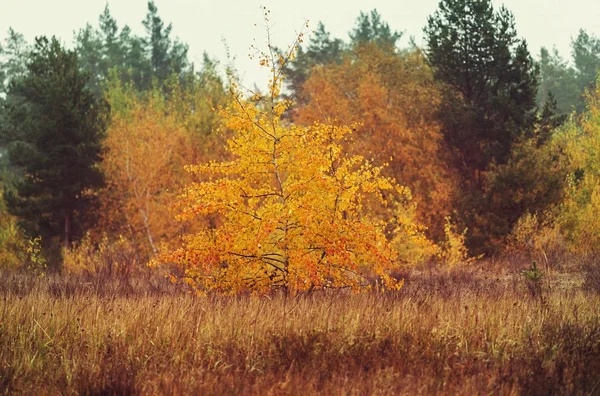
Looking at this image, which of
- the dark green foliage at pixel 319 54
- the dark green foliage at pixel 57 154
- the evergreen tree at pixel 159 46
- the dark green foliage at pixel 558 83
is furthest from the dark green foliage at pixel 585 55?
the dark green foliage at pixel 57 154

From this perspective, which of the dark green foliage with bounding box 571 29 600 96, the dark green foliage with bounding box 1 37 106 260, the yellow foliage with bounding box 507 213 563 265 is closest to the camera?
the yellow foliage with bounding box 507 213 563 265

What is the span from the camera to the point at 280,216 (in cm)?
961

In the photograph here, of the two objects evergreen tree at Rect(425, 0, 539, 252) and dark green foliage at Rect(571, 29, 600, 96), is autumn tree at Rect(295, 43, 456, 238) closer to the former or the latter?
evergreen tree at Rect(425, 0, 539, 252)

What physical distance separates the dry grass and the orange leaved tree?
1.60m

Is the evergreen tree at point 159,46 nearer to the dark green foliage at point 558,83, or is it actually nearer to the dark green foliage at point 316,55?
the dark green foliage at point 316,55

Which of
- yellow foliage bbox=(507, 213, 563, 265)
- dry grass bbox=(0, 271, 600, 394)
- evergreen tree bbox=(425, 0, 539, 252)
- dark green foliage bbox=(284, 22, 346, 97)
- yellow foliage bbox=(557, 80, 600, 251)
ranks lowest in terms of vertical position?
dry grass bbox=(0, 271, 600, 394)

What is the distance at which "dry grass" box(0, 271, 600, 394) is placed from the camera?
5102 mm

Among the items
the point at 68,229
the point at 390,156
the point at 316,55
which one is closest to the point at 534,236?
the point at 390,156

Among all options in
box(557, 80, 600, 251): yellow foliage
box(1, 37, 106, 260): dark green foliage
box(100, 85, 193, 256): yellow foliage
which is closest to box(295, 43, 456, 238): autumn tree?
box(557, 80, 600, 251): yellow foliage

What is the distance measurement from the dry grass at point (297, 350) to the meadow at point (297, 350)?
0.02m

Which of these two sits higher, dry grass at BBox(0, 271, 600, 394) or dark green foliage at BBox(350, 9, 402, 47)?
dark green foliage at BBox(350, 9, 402, 47)

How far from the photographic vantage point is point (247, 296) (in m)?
10.4

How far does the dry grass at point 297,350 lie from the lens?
5.10 metres

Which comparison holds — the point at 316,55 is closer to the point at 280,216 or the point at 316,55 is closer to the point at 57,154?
the point at 57,154
